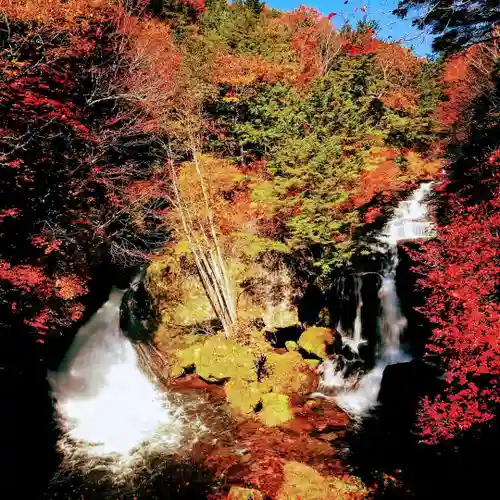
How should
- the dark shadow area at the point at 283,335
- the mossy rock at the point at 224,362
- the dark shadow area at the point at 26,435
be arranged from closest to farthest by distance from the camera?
the dark shadow area at the point at 26,435
the mossy rock at the point at 224,362
the dark shadow area at the point at 283,335

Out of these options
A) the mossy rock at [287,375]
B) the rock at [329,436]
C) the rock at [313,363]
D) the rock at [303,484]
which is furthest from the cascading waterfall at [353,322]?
the rock at [303,484]

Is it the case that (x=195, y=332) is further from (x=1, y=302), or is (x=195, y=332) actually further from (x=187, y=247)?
(x=1, y=302)

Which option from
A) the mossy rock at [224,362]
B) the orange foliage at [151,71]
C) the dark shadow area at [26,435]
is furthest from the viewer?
the orange foliage at [151,71]

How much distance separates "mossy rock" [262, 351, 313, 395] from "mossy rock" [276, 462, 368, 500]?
347 cm

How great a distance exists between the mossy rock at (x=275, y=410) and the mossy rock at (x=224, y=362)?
1.02 m

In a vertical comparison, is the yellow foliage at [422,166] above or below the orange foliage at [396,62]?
below

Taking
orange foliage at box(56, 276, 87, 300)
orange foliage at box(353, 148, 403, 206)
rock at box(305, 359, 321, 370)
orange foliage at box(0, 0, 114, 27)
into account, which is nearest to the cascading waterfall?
rock at box(305, 359, 321, 370)

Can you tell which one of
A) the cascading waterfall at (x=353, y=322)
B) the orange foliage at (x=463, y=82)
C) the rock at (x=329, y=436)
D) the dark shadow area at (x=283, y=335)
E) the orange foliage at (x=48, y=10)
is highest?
the orange foliage at (x=463, y=82)

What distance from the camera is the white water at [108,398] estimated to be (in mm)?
9844

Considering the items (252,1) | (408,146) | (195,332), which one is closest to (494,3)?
(195,332)

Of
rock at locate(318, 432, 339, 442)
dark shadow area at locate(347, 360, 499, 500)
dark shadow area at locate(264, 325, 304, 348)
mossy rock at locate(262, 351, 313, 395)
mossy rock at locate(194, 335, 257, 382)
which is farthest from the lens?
dark shadow area at locate(264, 325, 304, 348)

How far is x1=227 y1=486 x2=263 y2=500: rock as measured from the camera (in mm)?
6953

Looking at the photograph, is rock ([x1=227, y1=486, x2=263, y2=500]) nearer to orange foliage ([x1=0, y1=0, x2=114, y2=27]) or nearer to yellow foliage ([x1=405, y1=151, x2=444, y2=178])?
orange foliage ([x1=0, y1=0, x2=114, y2=27])

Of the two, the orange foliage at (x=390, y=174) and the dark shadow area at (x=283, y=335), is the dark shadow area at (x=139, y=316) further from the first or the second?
the orange foliage at (x=390, y=174)
